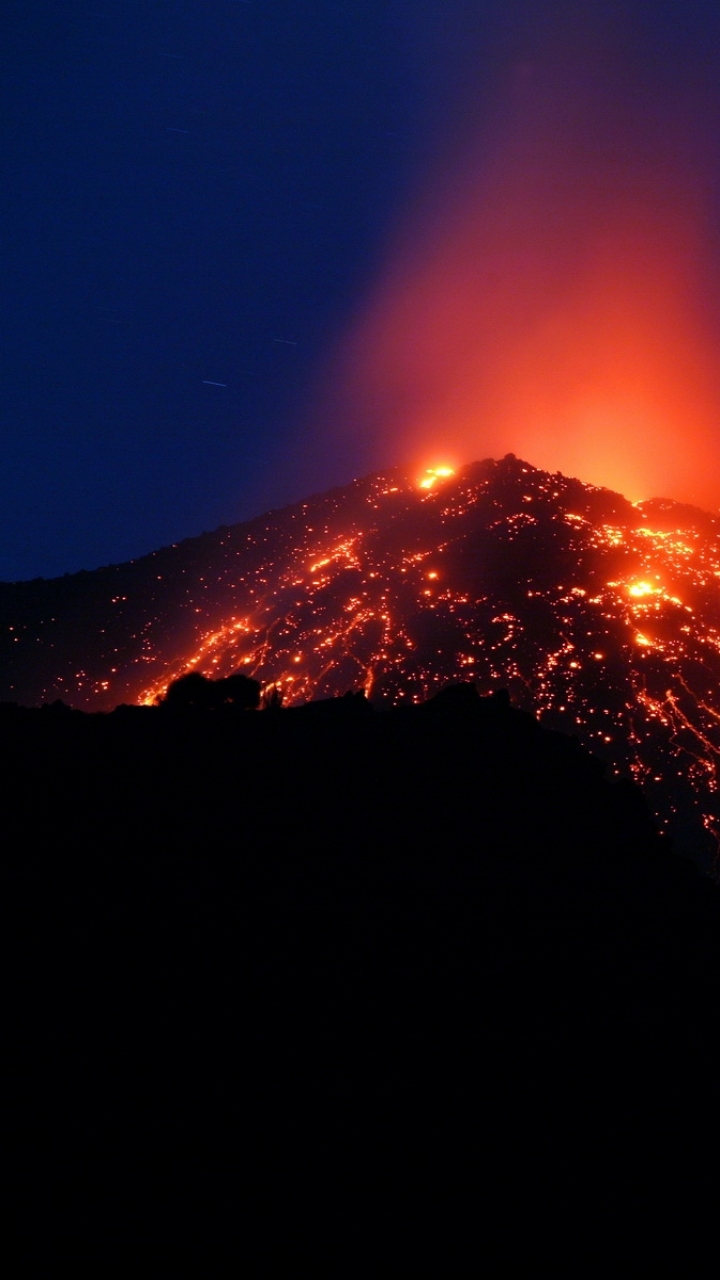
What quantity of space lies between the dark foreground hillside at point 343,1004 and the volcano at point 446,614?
22.7 metres

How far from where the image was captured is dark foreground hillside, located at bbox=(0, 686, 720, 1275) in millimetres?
4883

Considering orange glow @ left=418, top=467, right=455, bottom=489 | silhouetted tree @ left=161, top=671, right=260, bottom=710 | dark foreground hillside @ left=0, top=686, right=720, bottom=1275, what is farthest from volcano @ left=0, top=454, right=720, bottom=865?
dark foreground hillside @ left=0, top=686, right=720, bottom=1275

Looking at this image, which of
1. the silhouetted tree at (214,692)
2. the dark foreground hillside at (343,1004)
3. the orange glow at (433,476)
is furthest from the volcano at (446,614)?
the dark foreground hillside at (343,1004)

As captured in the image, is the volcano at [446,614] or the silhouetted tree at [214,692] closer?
the silhouetted tree at [214,692]

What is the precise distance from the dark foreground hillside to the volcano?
22.7 meters

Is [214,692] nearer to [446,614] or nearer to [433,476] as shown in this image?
[446,614]

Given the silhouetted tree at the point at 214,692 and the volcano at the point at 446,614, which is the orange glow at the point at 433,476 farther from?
the silhouetted tree at the point at 214,692

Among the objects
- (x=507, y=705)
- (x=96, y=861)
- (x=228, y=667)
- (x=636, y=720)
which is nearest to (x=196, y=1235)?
(x=96, y=861)

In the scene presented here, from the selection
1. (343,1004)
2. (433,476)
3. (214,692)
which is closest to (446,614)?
(433,476)

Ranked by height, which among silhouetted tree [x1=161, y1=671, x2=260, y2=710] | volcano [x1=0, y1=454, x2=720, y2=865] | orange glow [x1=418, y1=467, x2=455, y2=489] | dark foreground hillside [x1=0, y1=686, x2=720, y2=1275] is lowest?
dark foreground hillside [x1=0, y1=686, x2=720, y2=1275]

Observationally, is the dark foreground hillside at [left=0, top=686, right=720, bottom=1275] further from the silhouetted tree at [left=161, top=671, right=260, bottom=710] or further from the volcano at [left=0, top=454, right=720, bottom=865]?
the volcano at [left=0, top=454, right=720, bottom=865]

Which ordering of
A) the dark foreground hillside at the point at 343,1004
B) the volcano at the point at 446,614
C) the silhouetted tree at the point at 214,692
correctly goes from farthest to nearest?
the volcano at the point at 446,614 → the silhouetted tree at the point at 214,692 → the dark foreground hillside at the point at 343,1004

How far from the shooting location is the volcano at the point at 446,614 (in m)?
34.6

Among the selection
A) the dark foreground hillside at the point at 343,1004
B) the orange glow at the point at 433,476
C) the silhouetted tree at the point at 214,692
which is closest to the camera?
the dark foreground hillside at the point at 343,1004
